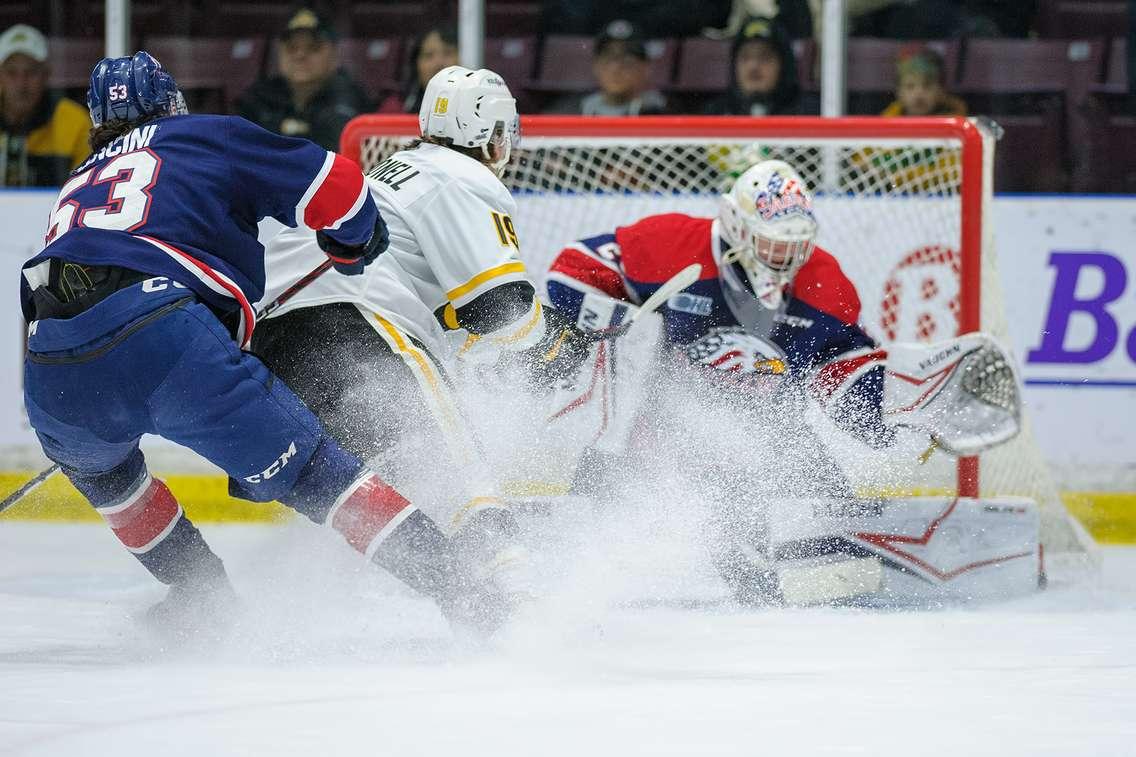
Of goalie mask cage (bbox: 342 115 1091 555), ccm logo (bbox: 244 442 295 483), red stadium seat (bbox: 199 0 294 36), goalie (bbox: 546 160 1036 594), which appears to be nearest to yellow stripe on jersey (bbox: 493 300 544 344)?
ccm logo (bbox: 244 442 295 483)

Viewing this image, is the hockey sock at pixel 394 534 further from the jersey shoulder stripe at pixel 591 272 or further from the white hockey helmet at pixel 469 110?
the jersey shoulder stripe at pixel 591 272

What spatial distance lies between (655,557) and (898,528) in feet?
1.76

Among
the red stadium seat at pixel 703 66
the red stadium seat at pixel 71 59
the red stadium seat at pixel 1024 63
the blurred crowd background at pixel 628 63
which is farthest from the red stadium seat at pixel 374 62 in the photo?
the red stadium seat at pixel 1024 63

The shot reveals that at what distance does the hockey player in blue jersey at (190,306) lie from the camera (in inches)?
98.5

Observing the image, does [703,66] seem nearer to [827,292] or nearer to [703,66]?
[703,66]

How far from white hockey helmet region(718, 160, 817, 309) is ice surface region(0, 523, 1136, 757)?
0.67 metres

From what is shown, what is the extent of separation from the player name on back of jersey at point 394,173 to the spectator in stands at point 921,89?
7.67ft

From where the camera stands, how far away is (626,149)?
427 cm

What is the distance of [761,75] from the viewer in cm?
501

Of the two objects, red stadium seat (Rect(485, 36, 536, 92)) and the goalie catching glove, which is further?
red stadium seat (Rect(485, 36, 536, 92))

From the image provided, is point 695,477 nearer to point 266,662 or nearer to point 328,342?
point 328,342

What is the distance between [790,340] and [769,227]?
0.30 m

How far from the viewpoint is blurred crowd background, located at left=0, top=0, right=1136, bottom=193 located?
16.3 feet

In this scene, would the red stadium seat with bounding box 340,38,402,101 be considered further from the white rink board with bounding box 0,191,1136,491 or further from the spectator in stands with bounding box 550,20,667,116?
the white rink board with bounding box 0,191,1136,491
